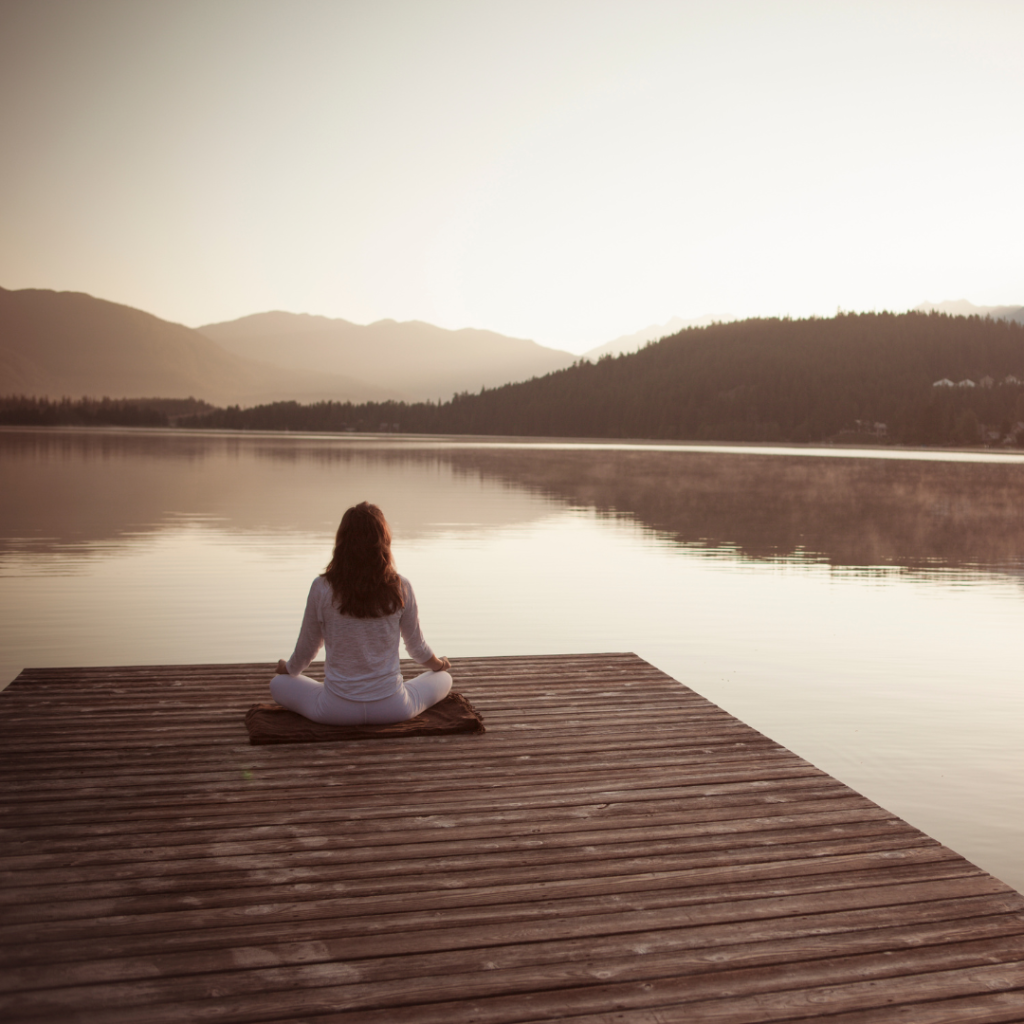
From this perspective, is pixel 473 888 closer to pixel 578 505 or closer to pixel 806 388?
pixel 578 505

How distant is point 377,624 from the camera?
5.57m

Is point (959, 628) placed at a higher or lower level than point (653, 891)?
lower

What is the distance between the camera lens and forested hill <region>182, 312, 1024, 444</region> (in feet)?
481

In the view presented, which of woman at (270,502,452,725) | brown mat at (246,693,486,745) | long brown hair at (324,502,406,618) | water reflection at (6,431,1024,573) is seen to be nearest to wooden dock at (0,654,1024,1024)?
brown mat at (246,693,486,745)

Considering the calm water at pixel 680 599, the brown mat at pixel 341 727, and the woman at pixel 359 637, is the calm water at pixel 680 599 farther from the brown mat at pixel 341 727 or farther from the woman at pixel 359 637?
the woman at pixel 359 637

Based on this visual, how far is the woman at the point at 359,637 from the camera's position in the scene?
545 cm

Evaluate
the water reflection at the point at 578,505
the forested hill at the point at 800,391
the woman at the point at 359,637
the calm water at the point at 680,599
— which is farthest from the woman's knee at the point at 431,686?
the forested hill at the point at 800,391

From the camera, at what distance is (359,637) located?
5586 millimetres

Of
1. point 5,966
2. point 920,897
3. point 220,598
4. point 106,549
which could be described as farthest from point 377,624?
point 106,549

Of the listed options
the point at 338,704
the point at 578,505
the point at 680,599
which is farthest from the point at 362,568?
the point at 578,505

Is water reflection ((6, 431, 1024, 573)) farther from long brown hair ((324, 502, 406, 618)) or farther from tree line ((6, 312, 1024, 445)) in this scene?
tree line ((6, 312, 1024, 445))

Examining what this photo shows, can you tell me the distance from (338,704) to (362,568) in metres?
0.98

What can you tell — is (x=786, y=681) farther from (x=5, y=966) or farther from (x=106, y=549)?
(x=106, y=549)

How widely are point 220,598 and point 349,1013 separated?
11.0 metres
